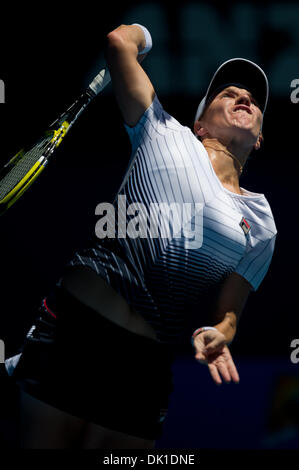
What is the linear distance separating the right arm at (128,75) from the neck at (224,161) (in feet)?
1.18

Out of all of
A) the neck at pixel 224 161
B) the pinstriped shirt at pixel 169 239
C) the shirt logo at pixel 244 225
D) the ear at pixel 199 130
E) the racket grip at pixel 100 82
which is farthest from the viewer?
the racket grip at pixel 100 82

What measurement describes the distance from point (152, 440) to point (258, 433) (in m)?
2.11

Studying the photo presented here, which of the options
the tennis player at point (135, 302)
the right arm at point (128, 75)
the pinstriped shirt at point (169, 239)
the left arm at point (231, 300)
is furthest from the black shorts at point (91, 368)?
the right arm at point (128, 75)

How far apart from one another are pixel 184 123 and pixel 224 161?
2189 mm

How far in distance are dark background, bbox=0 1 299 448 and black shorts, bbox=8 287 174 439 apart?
6.54 feet

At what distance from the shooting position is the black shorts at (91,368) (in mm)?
1928

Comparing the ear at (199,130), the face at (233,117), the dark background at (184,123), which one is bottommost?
the dark background at (184,123)

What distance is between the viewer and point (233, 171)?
2371 mm

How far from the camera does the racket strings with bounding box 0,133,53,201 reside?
2374 millimetres

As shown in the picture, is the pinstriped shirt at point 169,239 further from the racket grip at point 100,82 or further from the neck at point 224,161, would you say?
the racket grip at point 100,82

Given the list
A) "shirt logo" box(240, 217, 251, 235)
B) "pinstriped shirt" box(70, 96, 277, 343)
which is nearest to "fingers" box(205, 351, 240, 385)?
"pinstriped shirt" box(70, 96, 277, 343)

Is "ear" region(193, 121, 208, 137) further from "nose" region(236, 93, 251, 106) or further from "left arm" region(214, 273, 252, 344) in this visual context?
"left arm" region(214, 273, 252, 344)

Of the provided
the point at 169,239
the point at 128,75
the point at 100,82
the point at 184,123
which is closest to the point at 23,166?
the point at 100,82

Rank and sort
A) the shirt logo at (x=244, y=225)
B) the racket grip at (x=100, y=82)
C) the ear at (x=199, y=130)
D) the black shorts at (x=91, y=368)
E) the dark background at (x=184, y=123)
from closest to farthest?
the black shorts at (x=91, y=368) → the shirt logo at (x=244, y=225) → the ear at (x=199, y=130) → the racket grip at (x=100, y=82) → the dark background at (x=184, y=123)
